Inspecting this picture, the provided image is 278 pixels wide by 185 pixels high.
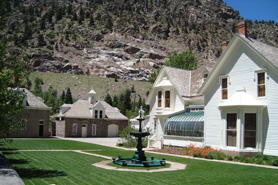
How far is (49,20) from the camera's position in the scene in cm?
16338

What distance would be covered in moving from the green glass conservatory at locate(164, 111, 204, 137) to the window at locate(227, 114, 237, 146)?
10.00 ft

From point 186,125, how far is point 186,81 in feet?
22.8

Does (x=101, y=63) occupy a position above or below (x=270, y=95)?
above

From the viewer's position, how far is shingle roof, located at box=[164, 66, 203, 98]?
27.8 m

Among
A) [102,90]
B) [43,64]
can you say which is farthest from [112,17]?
[102,90]

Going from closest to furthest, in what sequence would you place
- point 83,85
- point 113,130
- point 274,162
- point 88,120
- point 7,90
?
point 7,90, point 274,162, point 88,120, point 113,130, point 83,85

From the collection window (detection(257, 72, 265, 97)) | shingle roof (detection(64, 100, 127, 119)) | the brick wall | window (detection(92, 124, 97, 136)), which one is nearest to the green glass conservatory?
window (detection(257, 72, 265, 97))

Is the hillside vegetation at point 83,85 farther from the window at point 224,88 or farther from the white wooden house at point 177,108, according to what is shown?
the window at point 224,88

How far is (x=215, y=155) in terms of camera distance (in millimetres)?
19422

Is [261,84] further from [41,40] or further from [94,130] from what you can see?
[41,40]

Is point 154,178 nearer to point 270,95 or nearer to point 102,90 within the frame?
point 270,95

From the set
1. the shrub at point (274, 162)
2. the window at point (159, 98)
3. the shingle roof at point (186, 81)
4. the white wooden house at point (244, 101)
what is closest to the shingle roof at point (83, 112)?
the window at point (159, 98)

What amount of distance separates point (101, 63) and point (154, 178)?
132 meters

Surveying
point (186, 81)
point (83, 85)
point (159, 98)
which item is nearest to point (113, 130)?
point (159, 98)
